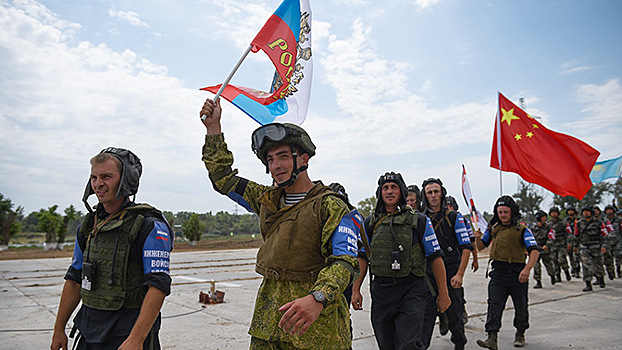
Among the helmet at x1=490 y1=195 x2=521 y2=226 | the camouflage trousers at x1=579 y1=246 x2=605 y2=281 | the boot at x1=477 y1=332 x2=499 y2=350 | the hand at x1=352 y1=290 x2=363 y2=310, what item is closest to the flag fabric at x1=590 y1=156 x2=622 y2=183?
the camouflage trousers at x1=579 y1=246 x2=605 y2=281

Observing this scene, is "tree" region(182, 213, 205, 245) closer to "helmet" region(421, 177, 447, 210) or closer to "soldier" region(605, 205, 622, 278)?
"soldier" region(605, 205, 622, 278)

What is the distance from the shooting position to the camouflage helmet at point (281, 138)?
2.67m

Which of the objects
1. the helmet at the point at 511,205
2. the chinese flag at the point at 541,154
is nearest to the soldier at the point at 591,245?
the chinese flag at the point at 541,154

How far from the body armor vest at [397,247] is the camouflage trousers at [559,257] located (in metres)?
10.0

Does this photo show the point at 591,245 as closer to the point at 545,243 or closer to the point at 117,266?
the point at 545,243

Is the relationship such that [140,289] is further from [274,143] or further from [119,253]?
[274,143]

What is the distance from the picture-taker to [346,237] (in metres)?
2.35

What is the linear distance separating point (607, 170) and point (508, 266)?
13.6 meters

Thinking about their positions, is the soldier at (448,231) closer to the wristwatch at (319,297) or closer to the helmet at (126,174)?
the wristwatch at (319,297)

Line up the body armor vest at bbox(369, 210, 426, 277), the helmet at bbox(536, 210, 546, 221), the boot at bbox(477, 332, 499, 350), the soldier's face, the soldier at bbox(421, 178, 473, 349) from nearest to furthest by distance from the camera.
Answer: the body armor vest at bbox(369, 210, 426, 277), the boot at bbox(477, 332, 499, 350), the soldier at bbox(421, 178, 473, 349), the soldier's face, the helmet at bbox(536, 210, 546, 221)

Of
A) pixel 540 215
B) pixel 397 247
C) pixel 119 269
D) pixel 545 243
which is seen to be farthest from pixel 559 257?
pixel 119 269

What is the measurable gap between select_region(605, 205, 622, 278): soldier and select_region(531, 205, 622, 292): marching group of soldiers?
46 mm

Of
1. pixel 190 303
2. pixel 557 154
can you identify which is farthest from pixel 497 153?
pixel 190 303

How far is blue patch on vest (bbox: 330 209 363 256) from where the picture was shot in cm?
230
